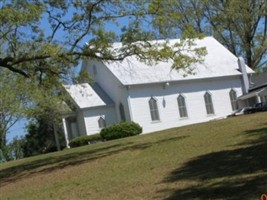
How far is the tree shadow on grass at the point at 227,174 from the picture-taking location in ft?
34.5

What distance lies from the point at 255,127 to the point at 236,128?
86 cm

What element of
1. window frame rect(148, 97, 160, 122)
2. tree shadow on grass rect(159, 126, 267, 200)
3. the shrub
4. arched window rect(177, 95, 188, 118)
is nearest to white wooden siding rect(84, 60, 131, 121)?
window frame rect(148, 97, 160, 122)

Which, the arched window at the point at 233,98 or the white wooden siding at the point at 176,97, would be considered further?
the arched window at the point at 233,98

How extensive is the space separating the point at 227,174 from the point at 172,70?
33203 millimetres

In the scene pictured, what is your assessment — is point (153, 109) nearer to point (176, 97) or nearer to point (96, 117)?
point (176, 97)

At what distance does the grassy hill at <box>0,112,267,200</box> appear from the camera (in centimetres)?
1142

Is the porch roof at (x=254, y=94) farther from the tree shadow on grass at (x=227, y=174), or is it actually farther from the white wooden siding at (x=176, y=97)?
the tree shadow on grass at (x=227, y=174)

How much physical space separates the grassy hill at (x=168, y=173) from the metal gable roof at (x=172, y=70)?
23007mm

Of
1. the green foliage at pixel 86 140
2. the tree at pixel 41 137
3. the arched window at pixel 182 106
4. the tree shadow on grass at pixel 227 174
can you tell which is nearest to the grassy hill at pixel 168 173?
the tree shadow on grass at pixel 227 174

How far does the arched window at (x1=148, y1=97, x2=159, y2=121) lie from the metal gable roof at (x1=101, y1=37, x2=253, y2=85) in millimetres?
1658

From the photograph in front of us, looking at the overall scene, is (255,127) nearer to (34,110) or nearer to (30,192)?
(30,192)

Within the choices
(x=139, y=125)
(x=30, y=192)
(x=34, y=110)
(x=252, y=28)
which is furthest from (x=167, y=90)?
(x=30, y=192)

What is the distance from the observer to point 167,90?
46.2 m

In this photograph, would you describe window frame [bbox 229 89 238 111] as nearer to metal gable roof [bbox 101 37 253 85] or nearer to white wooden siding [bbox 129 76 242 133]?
white wooden siding [bbox 129 76 242 133]
